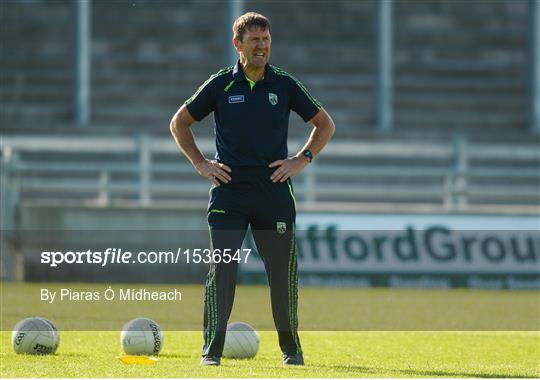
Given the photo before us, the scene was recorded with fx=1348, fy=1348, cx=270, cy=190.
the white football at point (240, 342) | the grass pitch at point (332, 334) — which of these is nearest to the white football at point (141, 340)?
the grass pitch at point (332, 334)

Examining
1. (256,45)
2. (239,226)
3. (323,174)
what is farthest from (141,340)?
(323,174)

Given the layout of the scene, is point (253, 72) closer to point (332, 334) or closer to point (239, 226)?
point (239, 226)

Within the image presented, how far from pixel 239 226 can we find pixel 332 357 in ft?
4.65

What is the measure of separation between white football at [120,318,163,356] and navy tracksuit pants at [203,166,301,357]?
69cm

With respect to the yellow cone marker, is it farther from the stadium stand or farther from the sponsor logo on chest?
the stadium stand

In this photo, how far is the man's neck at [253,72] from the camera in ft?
24.5

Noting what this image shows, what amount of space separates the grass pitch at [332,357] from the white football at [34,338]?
0.26 ft

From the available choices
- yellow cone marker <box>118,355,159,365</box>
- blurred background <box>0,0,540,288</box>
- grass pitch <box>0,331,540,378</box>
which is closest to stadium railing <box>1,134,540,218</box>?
blurred background <box>0,0,540,288</box>

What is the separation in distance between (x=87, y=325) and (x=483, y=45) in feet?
58.2

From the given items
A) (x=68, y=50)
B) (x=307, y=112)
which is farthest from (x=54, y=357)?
(x=68, y=50)

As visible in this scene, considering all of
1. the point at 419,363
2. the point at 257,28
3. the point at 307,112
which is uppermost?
the point at 257,28

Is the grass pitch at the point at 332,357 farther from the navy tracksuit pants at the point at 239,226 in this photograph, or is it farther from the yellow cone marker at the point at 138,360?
the navy tracksuit pants at the point at 239,226

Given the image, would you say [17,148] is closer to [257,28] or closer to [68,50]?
[68,50]

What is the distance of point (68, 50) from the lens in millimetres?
25422
